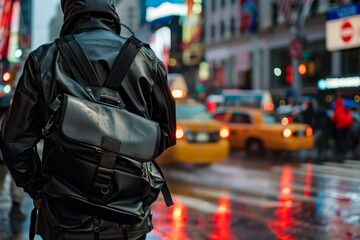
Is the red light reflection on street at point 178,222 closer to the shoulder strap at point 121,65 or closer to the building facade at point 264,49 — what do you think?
the shoulder strap at point 121,65

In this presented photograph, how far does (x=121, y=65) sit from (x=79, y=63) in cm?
19

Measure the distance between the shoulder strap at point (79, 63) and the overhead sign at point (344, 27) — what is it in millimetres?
11090

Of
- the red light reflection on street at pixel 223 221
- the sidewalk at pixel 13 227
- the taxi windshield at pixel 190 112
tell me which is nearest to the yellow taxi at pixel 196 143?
the taxi windshield at pixel 190 112

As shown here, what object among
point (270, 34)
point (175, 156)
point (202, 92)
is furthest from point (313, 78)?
point (175, 156)

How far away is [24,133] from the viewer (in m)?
2.31

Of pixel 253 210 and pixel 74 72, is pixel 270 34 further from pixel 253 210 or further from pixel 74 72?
pixel 74 72

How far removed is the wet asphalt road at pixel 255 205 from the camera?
631 cm

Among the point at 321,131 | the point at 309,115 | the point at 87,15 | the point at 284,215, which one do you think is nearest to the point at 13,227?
the point at 284,215

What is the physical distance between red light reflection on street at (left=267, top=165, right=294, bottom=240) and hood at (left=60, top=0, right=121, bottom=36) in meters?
4.33

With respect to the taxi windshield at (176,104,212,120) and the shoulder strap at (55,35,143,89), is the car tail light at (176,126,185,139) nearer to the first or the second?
the taxi windshield at (176,104,212,120)

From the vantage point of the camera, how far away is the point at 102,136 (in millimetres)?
2205

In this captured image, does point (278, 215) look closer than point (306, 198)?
Yes

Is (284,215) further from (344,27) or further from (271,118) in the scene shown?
(271,118)

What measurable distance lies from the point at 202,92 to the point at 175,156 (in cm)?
4353
